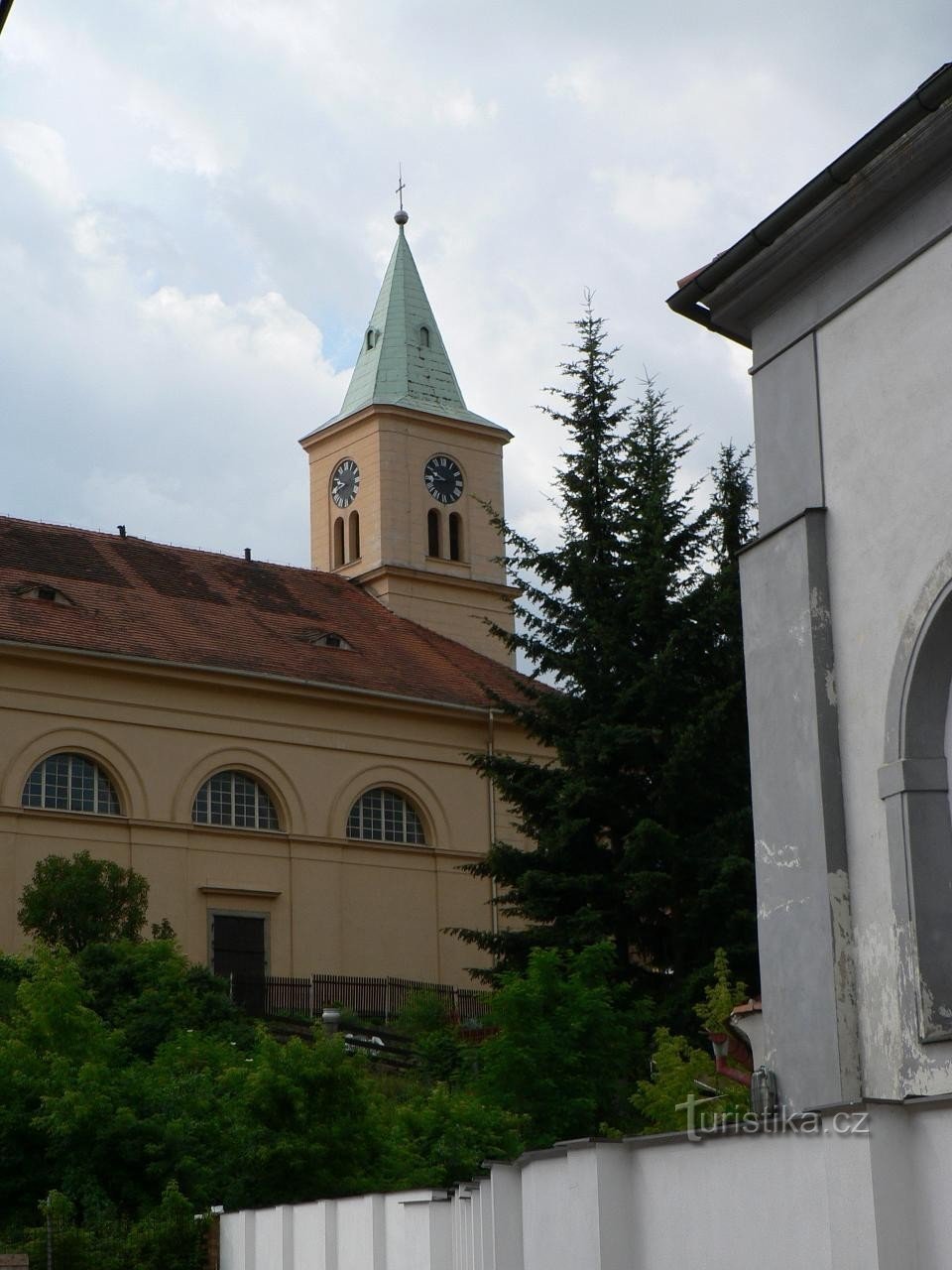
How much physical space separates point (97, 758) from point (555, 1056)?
20447 mm

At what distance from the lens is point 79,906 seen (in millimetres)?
Result: 34031

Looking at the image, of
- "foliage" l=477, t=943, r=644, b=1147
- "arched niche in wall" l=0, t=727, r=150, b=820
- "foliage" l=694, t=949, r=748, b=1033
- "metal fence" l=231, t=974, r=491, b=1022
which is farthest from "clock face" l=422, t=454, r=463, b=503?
"foliage" l=477, t=943, r=644, b=1147

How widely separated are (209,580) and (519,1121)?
27.5 metres

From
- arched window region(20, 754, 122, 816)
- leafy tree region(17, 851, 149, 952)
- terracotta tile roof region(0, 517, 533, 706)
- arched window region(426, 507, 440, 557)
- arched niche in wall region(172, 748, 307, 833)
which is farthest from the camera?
arched window region(426, 507, 440, 557)

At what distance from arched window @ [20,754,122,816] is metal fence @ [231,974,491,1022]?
450 centimetres

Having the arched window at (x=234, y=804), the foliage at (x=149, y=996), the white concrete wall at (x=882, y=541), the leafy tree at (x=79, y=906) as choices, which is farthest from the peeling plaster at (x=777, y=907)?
the arched window at (x=234, y=804)

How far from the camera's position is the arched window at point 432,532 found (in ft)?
171

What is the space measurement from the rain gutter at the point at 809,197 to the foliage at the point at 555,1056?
32.9 ft

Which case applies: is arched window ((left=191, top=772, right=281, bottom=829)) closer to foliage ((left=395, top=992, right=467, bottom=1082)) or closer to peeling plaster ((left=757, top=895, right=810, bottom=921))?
foliage ((left=395, top=992, right=467, bottom=1082))

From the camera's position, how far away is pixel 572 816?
3030 centimetres

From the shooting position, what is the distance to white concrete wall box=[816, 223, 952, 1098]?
1110 centimetres

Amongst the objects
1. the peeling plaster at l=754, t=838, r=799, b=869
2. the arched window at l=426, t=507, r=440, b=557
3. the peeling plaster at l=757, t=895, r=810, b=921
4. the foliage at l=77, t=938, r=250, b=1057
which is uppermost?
the arched window at l=426, t=507, r=440, b=557

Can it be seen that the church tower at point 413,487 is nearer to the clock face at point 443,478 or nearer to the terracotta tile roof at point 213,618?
the clock face at point 443,478

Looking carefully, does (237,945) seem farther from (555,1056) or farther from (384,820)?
(555,1056)
